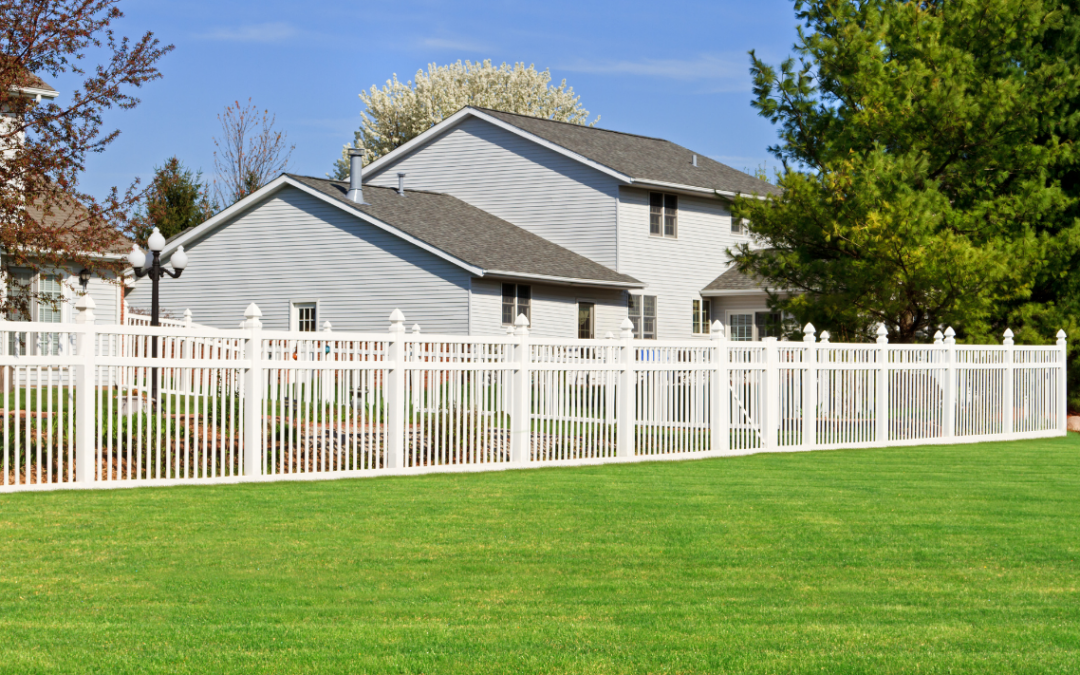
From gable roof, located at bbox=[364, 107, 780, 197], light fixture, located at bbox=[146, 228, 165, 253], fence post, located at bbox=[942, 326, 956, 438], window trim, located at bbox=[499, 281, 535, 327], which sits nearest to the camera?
fence post, located at bbox=[942, 326, 956, 438]

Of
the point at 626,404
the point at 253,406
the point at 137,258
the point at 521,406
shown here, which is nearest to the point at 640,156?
the point at 137,258

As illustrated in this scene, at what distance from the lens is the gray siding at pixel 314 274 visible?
104 feet

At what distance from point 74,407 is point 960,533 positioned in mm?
8137

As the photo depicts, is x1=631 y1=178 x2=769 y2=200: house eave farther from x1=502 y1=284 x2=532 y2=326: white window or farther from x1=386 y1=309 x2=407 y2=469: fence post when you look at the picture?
x1=386 y1=309 x2=407 y2=469: fence post

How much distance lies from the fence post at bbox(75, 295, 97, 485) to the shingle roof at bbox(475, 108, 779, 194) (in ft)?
79.6

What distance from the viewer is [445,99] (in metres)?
67.9

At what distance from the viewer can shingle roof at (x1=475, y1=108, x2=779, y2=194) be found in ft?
119

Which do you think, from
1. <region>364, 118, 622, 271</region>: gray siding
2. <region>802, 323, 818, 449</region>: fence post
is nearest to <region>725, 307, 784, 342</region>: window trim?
<region>364, 118, 622, 271</region>: gray siding

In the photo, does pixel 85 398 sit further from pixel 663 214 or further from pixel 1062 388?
pixel 663 214

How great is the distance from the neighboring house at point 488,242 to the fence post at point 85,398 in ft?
61.4

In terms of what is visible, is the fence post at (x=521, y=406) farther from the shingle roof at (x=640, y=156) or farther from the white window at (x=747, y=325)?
the white window at (x=747, y=325)

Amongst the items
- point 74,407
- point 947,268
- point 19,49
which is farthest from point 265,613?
point 947,268

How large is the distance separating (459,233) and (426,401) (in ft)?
63.1

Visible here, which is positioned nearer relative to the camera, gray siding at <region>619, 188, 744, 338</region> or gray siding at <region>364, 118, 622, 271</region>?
gray siding at <region>364, 118, 622, 271</region>
